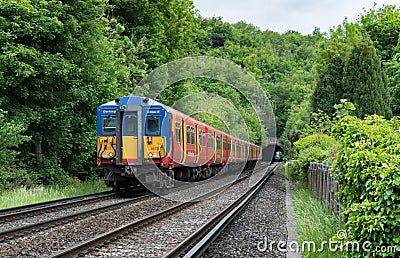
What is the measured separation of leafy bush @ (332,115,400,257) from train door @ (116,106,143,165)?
1039cm

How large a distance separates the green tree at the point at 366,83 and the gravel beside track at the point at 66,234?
17911mm

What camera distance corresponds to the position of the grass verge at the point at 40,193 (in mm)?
14420

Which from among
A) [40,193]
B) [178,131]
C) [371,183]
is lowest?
[40,193]

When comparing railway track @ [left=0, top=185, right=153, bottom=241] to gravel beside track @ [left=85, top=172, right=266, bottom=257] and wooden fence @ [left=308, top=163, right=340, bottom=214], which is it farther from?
wooden fence @ [left=308, top=163, right=340, bottom=214]

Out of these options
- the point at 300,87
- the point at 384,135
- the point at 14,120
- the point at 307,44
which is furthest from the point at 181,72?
the point at 307,44

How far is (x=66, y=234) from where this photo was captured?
9.05 meters

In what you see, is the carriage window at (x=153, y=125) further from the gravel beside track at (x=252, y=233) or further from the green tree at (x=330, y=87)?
the green tree at (x=330, y=87)

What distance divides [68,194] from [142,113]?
12.1ft

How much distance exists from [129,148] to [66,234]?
6.78m

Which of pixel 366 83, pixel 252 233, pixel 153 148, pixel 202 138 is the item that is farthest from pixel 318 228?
pixel 366 83

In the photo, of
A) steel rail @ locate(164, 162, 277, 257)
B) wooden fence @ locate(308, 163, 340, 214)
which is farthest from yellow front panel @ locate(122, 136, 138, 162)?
wooden fence @ locate(308, 163, 340, 214)

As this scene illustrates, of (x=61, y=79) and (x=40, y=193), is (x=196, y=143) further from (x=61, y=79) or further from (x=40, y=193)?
(x=40, y=193)

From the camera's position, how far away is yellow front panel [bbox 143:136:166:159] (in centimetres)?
1598

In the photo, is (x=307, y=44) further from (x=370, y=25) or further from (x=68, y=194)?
(x=68, y=194)
